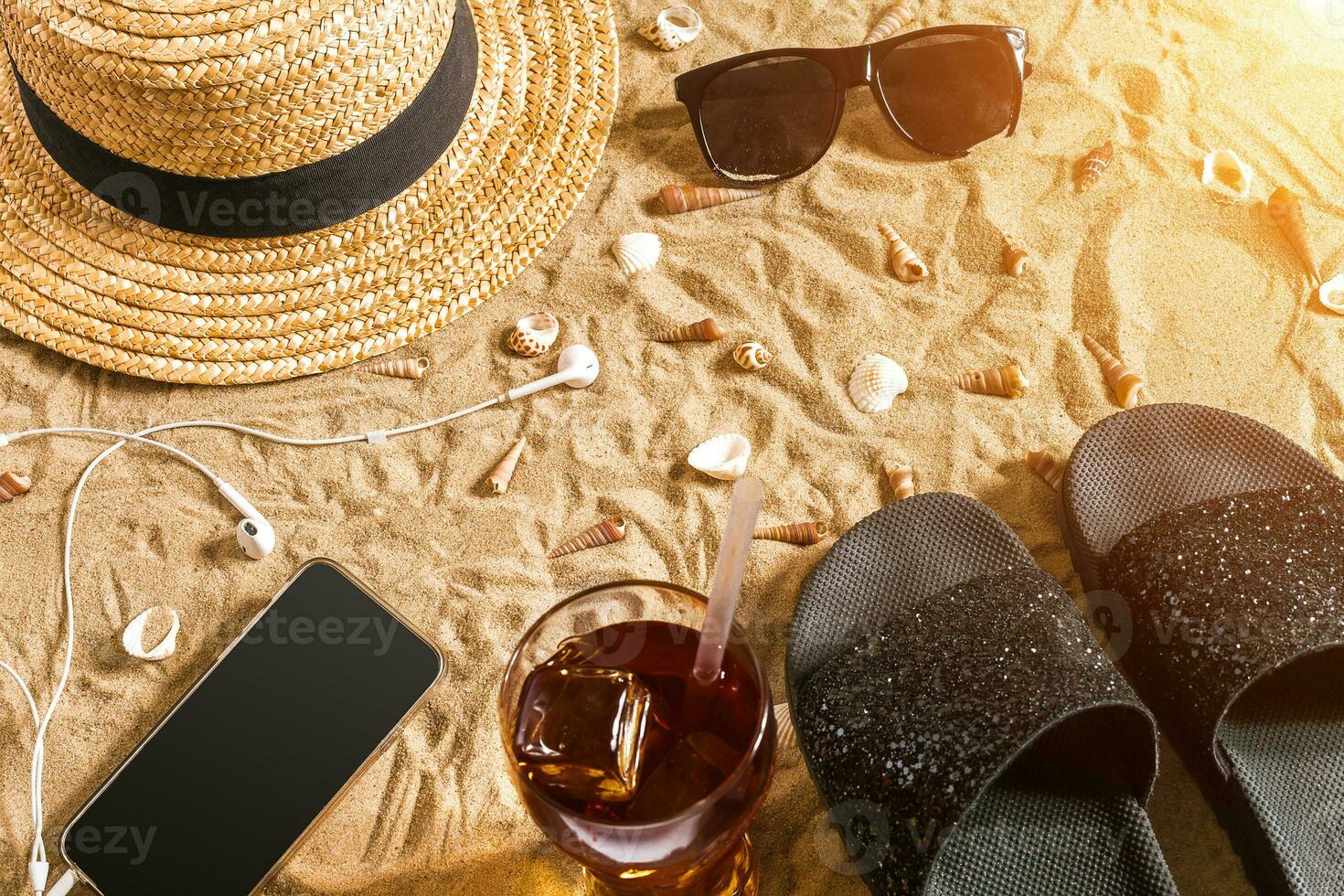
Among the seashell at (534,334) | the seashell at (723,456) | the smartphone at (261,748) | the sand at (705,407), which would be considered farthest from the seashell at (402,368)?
the seashell at (723,456)

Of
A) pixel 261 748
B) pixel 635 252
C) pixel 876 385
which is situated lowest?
pixel 261 748

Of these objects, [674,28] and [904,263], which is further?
[674,28]

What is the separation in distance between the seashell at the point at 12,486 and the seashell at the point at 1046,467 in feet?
5.12

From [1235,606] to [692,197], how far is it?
41.9 inches

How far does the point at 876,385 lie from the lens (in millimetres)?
→ 1570

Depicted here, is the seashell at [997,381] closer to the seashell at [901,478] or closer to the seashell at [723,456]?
the seashell at [901,478]

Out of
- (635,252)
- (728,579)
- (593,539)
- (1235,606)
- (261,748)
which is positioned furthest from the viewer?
(635,252)

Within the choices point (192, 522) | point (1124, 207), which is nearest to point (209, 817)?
point (192, 522)

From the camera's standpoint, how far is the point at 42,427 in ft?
5.30

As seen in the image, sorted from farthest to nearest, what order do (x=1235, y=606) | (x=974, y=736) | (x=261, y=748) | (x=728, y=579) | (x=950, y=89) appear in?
(x=950, y=89) < (x=261, y=748) < (x=1235, y=606) < (x=974, y=736) < (x=728, y=579)

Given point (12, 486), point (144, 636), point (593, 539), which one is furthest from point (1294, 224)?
point (12, 486)

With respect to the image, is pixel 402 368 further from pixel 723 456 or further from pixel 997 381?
pixel 997 381

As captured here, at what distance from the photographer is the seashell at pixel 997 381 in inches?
61.9

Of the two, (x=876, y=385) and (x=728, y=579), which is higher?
(x=728, y=579)
